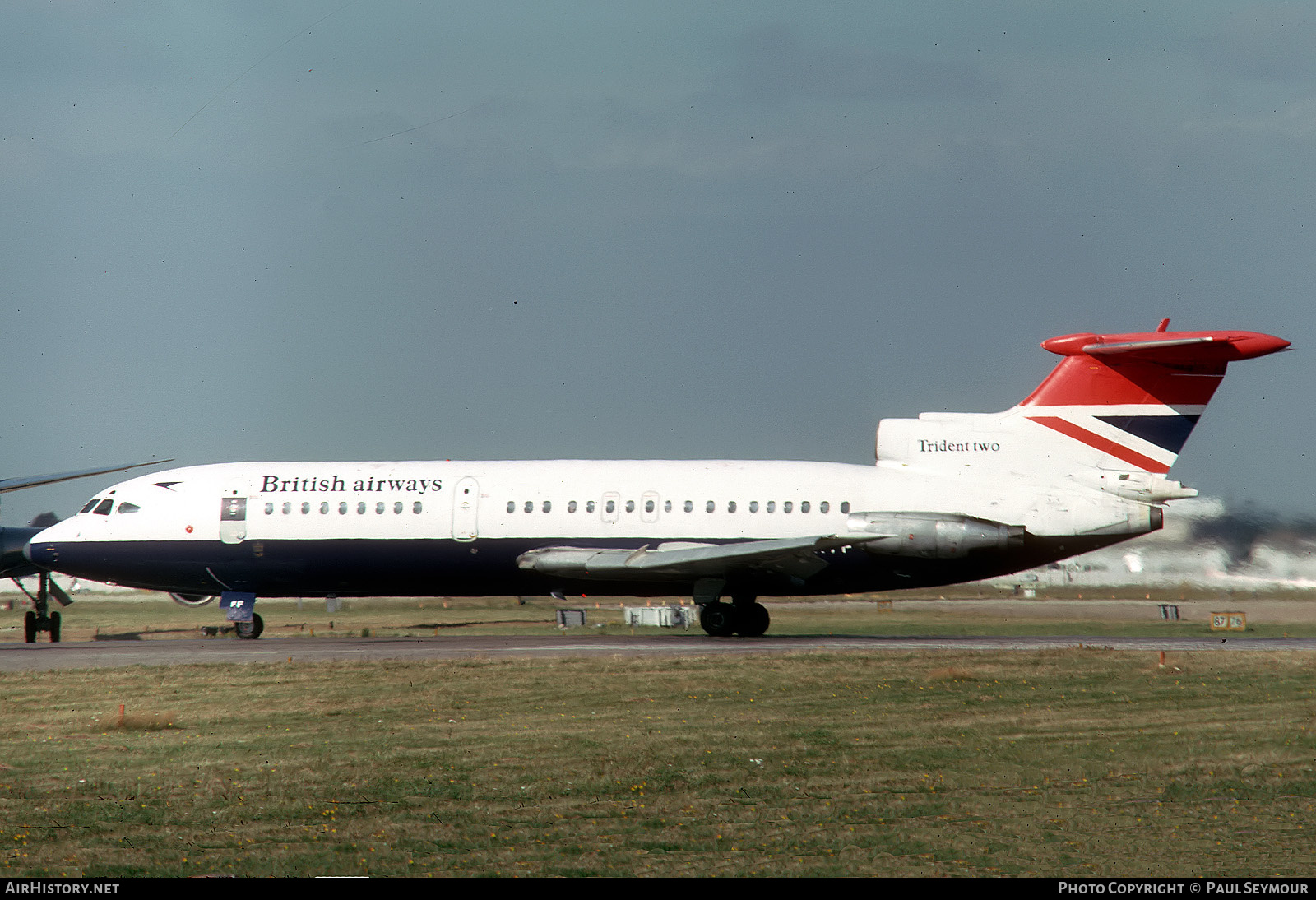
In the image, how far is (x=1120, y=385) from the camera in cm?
2881

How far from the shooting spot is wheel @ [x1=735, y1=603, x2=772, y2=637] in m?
30.0

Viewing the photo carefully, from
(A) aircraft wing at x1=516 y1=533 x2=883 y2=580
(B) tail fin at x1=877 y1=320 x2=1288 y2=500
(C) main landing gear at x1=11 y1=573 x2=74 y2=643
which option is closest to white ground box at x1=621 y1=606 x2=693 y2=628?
(A) aircraft wing at x1=516 y1=533 x2=883 y2=580

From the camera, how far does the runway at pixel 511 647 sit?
24.7m

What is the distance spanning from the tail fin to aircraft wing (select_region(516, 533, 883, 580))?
3493mm

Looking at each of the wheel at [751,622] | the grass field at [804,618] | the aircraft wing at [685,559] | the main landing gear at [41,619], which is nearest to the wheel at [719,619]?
the wheel at [751,622]

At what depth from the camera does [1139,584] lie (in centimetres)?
3603

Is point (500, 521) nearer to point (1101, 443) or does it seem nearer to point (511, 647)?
point (511, 647)

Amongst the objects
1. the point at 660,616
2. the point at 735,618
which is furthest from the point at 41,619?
the point at 735,618

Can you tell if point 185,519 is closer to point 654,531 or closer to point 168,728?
point 654,531

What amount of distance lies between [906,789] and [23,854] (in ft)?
25.7

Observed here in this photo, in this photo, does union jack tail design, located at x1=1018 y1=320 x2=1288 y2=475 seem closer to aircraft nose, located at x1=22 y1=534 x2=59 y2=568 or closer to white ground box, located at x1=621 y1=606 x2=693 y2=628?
white ground box, located at x1=621 y1=606 x2=693 y2=628

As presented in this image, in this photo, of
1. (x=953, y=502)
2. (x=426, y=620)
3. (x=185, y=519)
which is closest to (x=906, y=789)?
(x=953, y=502)

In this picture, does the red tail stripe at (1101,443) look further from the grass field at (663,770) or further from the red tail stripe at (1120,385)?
the grass field at (663,770)

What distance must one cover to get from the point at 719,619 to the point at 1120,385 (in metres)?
10.5
